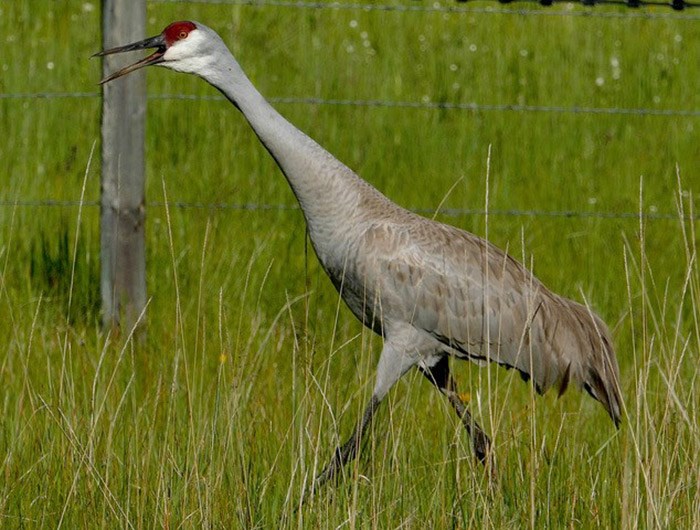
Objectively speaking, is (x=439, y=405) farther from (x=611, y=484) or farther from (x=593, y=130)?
(x=593, y=130)

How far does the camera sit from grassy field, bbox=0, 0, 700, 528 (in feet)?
10.5

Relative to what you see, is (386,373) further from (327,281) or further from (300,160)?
(327,281)

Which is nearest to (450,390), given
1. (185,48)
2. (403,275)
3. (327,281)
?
(403,275)

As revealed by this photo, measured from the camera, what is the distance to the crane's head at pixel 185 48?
398cm

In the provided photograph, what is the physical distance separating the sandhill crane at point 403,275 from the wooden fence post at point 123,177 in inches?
24.6

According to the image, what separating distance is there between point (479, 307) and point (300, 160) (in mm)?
678

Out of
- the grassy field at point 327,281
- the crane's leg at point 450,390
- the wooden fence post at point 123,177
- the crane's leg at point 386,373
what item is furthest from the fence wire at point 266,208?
the crane's leg at point 386,373

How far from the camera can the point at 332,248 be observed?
4.09 meters

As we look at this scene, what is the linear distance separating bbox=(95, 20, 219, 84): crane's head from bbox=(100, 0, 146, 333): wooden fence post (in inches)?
29.7

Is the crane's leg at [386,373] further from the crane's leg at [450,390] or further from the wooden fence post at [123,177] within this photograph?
the wooden fence post at [123,177]

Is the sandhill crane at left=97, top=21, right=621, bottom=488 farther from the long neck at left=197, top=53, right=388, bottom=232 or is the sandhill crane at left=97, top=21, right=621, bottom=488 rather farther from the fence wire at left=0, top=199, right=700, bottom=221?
the fence wire at left=0, top=199, right=700, bottom=221

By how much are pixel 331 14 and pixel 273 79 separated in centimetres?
131

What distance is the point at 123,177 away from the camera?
16.0 feet

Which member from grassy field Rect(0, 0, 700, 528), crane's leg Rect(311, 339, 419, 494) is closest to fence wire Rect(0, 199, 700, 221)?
grassy field Rect(0, 0, 700, 528)
